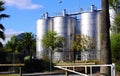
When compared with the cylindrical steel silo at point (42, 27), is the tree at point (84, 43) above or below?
below

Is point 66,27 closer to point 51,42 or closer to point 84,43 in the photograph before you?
point 84,43

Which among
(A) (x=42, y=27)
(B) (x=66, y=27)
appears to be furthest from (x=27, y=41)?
(B) (x=66, y=27)

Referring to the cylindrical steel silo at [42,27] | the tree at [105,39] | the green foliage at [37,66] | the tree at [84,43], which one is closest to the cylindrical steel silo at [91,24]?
the tree at [84,43]

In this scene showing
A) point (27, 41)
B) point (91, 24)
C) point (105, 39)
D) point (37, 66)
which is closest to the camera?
point (105, 39)

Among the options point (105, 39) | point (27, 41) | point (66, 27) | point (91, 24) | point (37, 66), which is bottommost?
point (37, 66)

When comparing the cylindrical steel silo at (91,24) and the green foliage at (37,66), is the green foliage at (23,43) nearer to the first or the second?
the cylindrical steel silo at (91,24)

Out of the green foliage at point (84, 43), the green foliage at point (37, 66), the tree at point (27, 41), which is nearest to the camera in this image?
the green foliage at point (37, 66)

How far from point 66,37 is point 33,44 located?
1033 centimetres

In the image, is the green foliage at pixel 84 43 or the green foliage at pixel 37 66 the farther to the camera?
the green foliage at pixel 84 43

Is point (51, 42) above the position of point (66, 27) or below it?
below

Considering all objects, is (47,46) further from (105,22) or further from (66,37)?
Result: (105,22)

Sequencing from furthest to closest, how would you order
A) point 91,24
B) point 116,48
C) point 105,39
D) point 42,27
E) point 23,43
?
point 42,27
point 23,43
point 91,24
point 116,48
point 105,39

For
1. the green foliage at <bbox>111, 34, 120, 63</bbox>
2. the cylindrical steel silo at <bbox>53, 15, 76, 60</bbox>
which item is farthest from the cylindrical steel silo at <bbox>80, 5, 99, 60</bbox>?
the green foliage at <bbox>111, 34, 120, 63</bbox>

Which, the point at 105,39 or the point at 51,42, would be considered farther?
the point at 51,42
